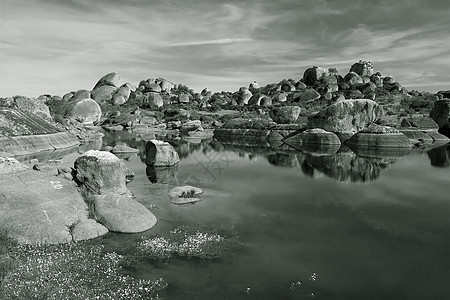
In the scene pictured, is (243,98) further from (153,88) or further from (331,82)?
(153,88)

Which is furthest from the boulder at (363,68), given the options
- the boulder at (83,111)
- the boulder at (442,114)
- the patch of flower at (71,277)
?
the patch of flower at (71,277)

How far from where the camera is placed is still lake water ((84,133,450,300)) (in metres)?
9.52

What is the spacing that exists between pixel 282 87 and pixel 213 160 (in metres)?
91.7

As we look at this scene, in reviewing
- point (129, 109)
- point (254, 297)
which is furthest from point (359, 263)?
point (129, 109)

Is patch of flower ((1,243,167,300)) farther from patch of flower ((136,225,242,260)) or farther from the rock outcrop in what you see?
the rock outcrop

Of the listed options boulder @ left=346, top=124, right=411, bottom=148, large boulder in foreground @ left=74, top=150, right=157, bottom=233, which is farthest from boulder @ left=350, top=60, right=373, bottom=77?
large boulder in foreground @ left=74, top=150, right=157, bottom=233

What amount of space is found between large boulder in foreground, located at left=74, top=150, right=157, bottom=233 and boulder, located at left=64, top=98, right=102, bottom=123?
181ft

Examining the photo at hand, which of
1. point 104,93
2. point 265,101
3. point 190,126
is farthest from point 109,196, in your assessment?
point 104,93

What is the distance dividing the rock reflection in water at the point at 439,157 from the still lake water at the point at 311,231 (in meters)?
4.22

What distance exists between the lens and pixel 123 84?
371 ft

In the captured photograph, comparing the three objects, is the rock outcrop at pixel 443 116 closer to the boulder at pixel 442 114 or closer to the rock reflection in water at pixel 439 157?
the boulder at pixel 442 114

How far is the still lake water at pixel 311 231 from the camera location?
31.2ft

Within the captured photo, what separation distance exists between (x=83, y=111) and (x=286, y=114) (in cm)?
4072

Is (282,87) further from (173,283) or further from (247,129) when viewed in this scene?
(173,283)
